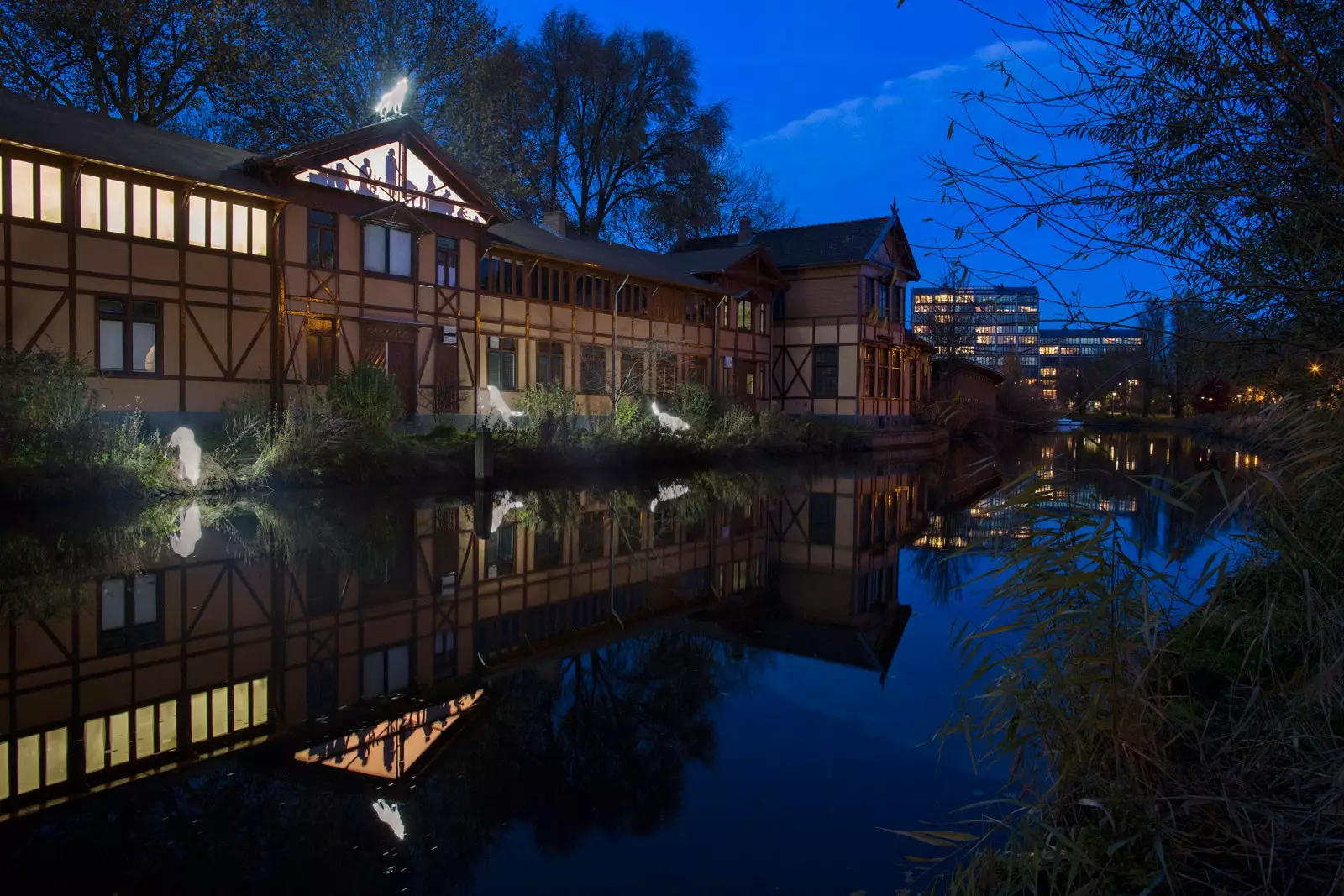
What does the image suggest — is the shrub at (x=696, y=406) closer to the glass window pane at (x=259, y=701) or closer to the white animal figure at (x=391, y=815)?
the glass window pane at (x=259, y=701)

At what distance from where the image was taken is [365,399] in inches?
693

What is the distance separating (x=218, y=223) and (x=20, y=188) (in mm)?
3512

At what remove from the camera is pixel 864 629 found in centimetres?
759

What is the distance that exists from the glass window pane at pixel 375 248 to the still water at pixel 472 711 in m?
11.9

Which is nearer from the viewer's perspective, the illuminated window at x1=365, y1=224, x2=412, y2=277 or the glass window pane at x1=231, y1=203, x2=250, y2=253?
the glass window pane at x1=231, y1=203, x2=250, y2=253

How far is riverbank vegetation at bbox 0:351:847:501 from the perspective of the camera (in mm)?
12820

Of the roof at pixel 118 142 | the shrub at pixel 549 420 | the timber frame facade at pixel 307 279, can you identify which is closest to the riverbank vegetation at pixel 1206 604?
the timber frame facade at pixel 307 279

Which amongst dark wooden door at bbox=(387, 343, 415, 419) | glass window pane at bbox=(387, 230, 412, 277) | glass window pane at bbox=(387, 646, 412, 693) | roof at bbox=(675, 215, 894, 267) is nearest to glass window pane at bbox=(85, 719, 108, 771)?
glass window pane at bbox=(387, 646, 412, 693)

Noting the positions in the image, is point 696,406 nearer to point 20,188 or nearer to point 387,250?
point 387,250

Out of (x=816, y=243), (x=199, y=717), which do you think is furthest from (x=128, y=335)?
(x=816, y=243)

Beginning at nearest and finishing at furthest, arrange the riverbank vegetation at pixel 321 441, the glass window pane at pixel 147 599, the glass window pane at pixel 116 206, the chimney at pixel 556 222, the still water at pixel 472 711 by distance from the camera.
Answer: the still water at pixel 472 711 → the glass window pane at pixel 147 599 → the riverbank vegetation at pixel 321 441 → the glass window pane at pixel 116 206 → the chimney at pixel 556 222

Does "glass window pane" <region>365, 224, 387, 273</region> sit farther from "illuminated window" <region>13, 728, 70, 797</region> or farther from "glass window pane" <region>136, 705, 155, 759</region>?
"illuminated window" <region>13, 728, 70, 797</region>

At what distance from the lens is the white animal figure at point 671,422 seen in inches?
938

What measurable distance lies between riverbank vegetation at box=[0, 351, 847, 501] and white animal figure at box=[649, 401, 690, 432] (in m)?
0.21
